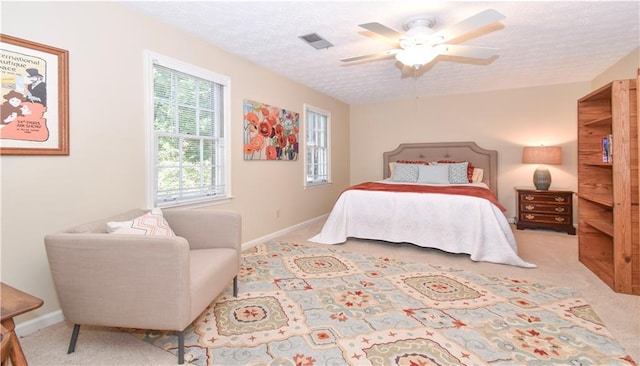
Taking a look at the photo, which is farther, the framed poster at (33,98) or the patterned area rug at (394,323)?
the framed poster at (33,98)

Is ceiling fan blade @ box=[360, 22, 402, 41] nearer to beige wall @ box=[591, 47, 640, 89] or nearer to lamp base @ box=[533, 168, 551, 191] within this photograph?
beige wall @ box=[591, 47, 640, 89]

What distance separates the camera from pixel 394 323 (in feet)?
6.55

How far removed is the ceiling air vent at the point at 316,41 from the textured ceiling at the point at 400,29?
6 centimetres

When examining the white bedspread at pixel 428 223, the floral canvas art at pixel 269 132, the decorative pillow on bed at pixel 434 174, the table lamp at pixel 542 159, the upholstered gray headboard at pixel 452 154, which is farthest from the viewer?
the upholstered gray headboard at pixel 452 154

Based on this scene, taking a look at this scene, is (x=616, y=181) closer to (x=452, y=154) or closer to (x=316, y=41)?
(x=316, y=41)

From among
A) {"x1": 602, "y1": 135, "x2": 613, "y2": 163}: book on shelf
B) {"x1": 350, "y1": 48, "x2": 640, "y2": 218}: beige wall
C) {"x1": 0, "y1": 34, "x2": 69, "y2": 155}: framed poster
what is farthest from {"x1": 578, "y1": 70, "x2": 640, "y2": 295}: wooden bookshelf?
{"x1": 0, "y1": 34, "x2": 69, "y2": 155}: framed poster

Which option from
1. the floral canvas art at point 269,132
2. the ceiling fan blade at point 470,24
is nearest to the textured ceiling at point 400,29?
the ceiling fan blade at point 470,24

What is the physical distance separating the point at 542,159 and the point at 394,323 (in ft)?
13.3

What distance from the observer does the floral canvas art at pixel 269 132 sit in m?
3.73

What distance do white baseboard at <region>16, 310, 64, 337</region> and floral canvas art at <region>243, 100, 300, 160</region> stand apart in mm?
2207

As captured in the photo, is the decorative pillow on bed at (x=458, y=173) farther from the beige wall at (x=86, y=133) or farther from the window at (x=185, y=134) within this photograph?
the beige wall at (x=86, y=133)

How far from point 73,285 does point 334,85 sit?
163 inches

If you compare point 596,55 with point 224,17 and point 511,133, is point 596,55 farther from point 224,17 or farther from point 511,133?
point 224,17

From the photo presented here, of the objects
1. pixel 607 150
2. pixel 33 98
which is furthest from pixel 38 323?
pixel 607 150
